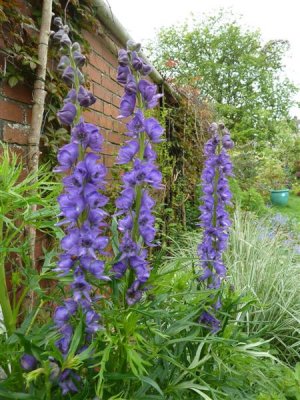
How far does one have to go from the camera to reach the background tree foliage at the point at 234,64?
20.5 m

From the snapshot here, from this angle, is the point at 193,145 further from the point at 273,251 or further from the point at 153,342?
the point at 153,342

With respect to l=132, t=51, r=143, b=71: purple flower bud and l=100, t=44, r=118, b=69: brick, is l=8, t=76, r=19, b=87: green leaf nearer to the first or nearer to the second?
l=132, t=51, r=143, b=71: purple flower bud

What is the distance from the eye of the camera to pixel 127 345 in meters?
1.02

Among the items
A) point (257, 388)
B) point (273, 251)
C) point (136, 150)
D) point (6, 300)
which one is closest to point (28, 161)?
point (6, 300)

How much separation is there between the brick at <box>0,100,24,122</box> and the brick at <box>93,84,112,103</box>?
104cm

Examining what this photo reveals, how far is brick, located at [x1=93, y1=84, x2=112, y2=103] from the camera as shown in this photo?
3099mm

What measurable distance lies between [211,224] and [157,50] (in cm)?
2258

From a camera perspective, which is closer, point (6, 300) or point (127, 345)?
point (127, 345)

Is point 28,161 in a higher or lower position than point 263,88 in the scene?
lower

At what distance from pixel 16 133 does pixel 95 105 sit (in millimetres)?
1057

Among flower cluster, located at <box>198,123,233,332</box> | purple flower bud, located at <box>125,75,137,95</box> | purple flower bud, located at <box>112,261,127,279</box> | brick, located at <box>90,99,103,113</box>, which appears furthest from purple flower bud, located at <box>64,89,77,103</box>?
brick, located at <box>90,99,103,113</box>

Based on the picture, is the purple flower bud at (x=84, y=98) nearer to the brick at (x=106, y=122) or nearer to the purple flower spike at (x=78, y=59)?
the purple flower spike at (x=78, y=59)

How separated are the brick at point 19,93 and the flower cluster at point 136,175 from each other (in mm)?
1098

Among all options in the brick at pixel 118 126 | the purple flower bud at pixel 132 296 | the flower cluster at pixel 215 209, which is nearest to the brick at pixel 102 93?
the brick at pixel 118 126
